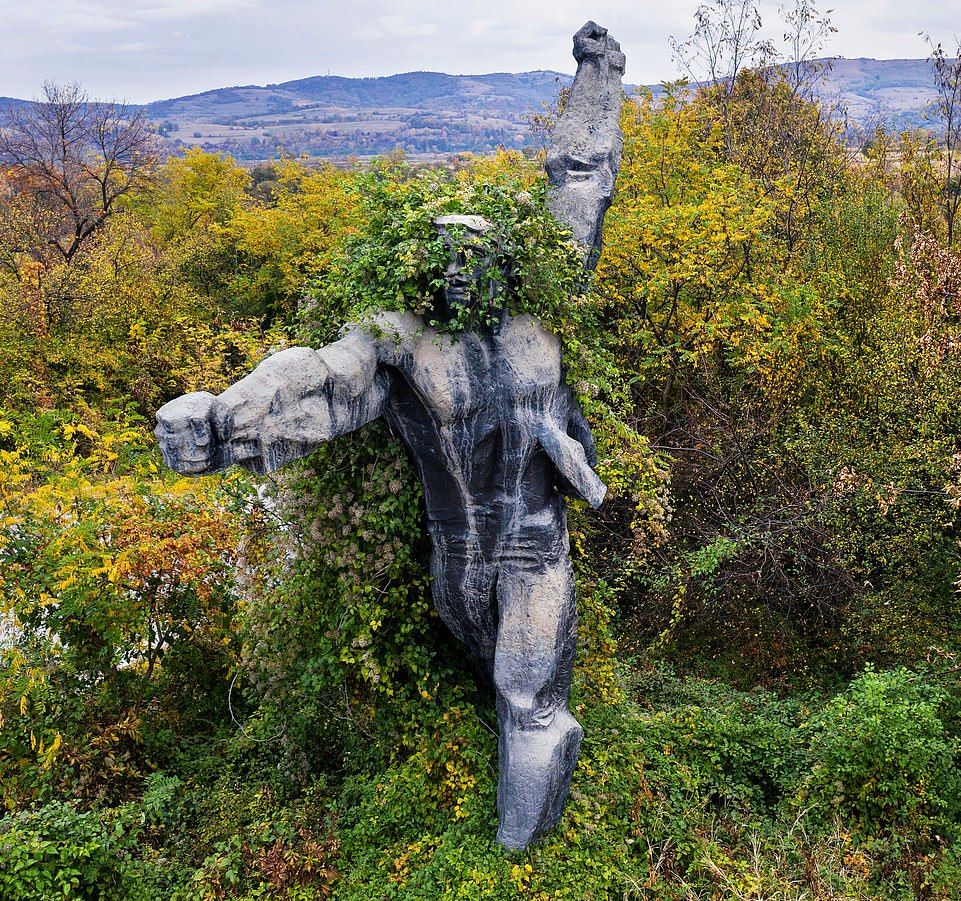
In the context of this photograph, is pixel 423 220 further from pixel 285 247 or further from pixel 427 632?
pixel 285 247

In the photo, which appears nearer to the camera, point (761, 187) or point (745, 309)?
point (745, 309)

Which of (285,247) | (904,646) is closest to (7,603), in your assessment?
(904,646)

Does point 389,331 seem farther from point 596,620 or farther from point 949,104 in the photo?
point 949,104

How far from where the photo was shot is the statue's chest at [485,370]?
13.8 feet

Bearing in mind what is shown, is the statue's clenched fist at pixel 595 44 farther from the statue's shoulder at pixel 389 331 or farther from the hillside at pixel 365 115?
the hillside at pixel 365 115

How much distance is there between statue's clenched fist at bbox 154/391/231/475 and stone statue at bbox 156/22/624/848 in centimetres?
29

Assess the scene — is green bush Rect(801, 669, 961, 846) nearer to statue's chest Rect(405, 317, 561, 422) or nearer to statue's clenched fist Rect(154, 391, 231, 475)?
statue's chest Rect(405, 317, 561, 422)

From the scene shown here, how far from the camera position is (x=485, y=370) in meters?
4.30

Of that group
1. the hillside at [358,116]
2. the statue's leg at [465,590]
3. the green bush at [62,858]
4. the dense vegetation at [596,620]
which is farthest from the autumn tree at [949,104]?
the hillside at [358,116]

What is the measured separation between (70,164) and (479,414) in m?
22.0

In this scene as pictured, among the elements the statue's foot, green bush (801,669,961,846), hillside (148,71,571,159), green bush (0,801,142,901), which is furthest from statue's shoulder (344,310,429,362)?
hillside (148,71,571,159)

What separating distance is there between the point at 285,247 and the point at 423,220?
16.4 meters

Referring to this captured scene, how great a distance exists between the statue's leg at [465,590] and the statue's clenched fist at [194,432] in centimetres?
168

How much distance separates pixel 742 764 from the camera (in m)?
6.13
